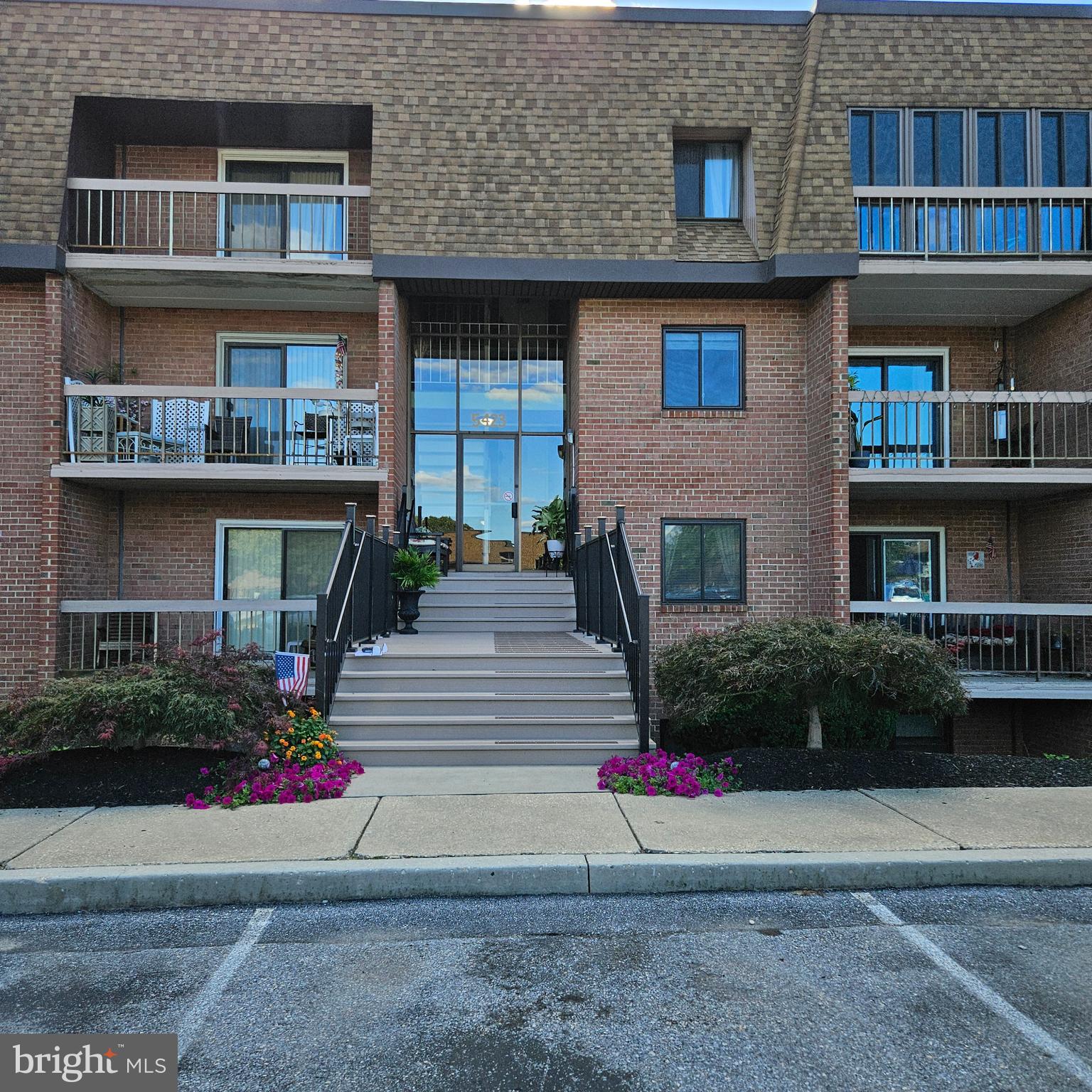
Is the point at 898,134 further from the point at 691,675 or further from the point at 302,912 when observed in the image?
the point at 302,912

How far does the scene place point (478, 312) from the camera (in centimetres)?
1313

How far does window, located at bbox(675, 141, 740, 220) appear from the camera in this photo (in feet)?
39.2

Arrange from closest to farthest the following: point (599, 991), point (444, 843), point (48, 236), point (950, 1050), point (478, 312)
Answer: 1. point (950, 1050)
2. point (599, 991)
3. point (444, 843)
4. point (48, 236)
5. point (478, 312)

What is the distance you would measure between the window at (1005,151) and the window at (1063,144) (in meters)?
0.29

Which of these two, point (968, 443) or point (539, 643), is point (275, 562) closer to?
point (539, 643)

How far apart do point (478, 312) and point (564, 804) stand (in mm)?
9141

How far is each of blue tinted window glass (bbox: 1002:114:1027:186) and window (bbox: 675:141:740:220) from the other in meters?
3.64

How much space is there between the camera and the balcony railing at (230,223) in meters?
11.4

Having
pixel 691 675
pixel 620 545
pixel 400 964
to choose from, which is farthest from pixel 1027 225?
pixel 400 964

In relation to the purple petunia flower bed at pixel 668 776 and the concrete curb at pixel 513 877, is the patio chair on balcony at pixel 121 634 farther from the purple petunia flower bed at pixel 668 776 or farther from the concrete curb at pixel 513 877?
the purple petunia flower bed at pixel 668 776

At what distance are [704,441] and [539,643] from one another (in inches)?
159

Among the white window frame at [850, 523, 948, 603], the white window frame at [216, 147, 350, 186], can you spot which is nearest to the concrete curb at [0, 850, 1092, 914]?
the white window frame at [850, 523, 948, 603]

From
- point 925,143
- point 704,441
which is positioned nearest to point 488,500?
point 704,441

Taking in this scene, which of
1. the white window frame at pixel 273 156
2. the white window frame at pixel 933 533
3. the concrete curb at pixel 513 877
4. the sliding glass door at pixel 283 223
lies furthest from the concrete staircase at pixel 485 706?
the white window frame at pixel 273 156
